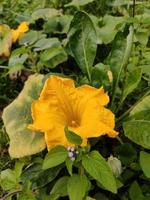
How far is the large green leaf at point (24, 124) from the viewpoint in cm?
206

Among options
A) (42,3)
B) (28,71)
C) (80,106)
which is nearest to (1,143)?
(28,71)

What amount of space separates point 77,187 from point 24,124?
1.34 ft

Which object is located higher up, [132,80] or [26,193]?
[132,80]

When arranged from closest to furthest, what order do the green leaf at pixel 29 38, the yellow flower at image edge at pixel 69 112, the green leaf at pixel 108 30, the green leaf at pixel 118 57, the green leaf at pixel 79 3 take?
the yellow flower at image edge at pixel 69 112 < the green leaf at pixel 118 57 < the green leaf at pixel 108 30 < the green leaf at pixel 29 38 < the green leaf at pixel 79 3

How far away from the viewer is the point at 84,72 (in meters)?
2.23

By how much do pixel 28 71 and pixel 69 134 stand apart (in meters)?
0.89

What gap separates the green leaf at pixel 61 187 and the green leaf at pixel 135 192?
22 centimetres

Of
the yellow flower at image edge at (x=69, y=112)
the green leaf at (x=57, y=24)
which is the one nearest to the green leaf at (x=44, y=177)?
the yellow flower at image edge at (x=69, y=112)

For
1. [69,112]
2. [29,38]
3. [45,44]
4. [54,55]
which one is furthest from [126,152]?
[29,38]

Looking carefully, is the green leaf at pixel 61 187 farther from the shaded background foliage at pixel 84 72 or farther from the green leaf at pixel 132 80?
the green leaf at pixel 132 80

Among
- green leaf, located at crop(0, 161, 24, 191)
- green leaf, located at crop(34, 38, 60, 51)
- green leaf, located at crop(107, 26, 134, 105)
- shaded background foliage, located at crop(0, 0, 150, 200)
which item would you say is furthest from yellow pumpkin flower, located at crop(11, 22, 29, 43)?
green leaf, located at crop(0, 161, 24, 191)

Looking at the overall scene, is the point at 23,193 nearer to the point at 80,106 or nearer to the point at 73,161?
the point at 73,161

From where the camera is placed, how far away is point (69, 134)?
177 centimetres

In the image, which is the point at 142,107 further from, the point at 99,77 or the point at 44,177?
the point at 44,177
